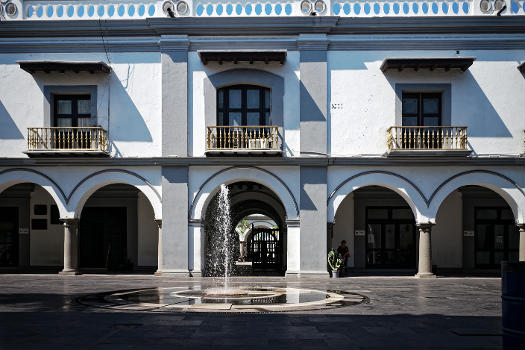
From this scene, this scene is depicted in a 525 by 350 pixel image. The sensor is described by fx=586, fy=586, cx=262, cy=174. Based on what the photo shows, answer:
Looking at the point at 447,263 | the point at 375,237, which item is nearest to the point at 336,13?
the point at 375,237

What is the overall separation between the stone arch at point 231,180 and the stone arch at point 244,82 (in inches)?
62.6

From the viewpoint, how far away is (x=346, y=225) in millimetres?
21906

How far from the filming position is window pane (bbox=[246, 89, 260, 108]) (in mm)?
19828

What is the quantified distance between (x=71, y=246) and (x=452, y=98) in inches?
536

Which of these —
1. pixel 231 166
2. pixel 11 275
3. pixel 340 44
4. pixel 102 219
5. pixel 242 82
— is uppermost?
pixel 340 44

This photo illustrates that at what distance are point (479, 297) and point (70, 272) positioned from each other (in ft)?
42.0

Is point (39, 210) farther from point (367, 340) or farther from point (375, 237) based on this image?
point (367, 340)

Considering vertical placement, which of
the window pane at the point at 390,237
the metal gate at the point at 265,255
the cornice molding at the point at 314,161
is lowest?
the metal gate at the point at 265,255

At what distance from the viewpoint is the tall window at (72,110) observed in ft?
66.0

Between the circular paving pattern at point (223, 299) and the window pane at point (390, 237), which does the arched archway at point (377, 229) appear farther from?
the circular paving pattern at point (223, 299)

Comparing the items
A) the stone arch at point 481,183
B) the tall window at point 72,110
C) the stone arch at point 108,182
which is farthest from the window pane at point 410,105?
the tall window at point 72,110

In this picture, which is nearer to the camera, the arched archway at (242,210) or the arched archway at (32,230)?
the arched archway at (32,230)

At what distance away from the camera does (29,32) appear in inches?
779

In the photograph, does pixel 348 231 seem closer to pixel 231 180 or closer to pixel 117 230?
pixel 231 180
